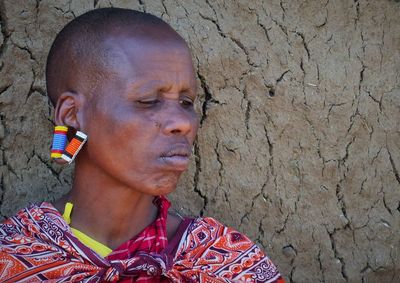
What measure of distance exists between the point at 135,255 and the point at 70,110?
48 cm

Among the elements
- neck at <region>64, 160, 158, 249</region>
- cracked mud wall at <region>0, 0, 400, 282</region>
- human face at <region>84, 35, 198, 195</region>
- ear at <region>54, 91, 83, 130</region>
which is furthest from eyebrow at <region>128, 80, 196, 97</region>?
cracked mud wall at <region>0, 0, 400, 282</region>

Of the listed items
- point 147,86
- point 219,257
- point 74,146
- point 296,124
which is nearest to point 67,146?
point 74,146

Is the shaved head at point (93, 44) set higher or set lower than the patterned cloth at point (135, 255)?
higher

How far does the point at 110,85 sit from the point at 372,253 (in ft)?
4.67

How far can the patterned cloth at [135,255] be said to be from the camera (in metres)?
2.01

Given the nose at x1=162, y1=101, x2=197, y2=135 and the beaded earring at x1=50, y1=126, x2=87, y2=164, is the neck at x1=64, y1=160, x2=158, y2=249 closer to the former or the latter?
the beaded earring at x1=50, y1=126, x2=87, y2=164

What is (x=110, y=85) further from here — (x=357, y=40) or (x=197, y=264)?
(x=357, y=40)

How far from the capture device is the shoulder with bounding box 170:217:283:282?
2.17 metres

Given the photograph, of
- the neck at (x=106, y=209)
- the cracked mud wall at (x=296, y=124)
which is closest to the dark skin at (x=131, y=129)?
the neck at (x=106, y=209)

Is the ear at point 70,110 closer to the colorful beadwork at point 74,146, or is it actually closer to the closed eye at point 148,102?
the colorful beadwork at point 74,146

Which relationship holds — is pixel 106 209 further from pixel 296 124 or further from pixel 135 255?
pixel 296 124

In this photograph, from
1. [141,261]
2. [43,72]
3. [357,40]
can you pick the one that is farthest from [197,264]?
[357,40]

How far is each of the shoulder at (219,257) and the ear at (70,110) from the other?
0.50 m

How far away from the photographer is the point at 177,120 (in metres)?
2.09
